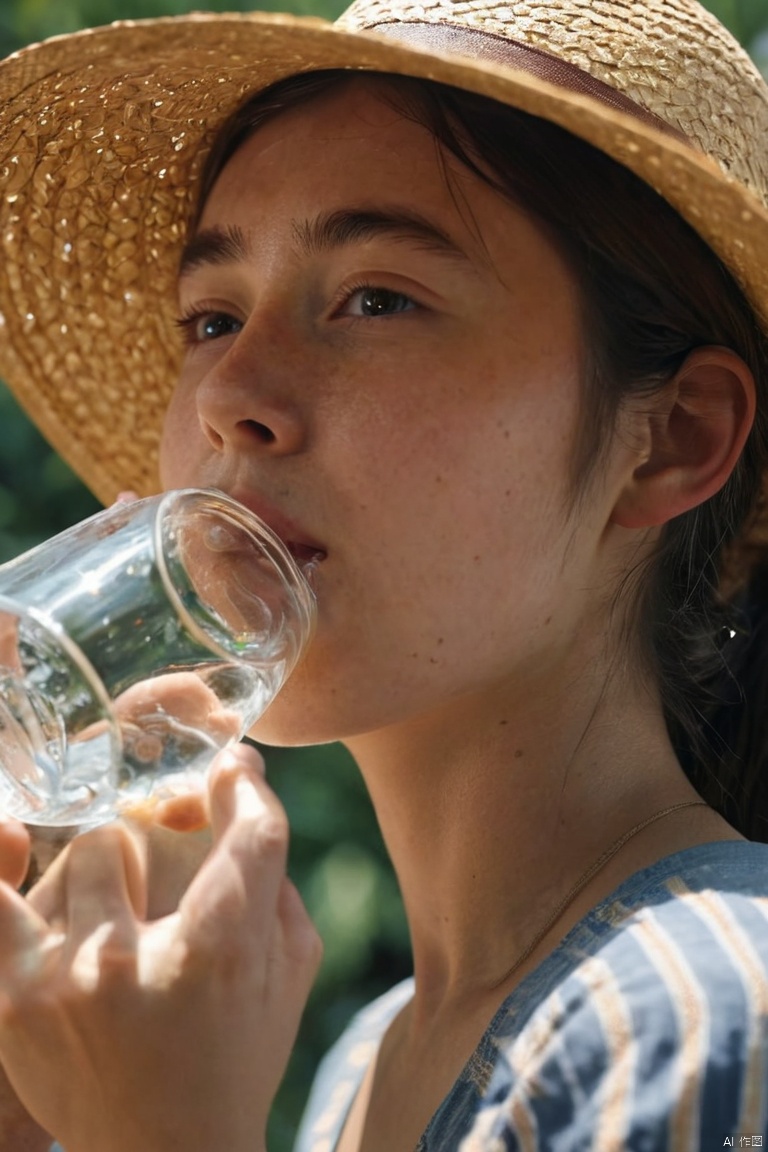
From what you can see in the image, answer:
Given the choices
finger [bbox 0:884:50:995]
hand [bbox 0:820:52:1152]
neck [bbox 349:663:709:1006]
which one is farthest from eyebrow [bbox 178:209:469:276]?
hand [bbox 0:820:52:1152]

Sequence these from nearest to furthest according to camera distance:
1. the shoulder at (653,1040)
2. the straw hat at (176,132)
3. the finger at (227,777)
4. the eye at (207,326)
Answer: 1. the shoulder at (653,1040)
2. the finger at (227,777)
3. the straw hat at (176,132)
4. the eye at (207,326)

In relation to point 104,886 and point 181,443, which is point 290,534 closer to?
point 181,443

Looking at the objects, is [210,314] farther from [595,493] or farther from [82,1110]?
[82,1110]

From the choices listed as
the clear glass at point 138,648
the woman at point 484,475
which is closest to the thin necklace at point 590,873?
the woman at point 484,475

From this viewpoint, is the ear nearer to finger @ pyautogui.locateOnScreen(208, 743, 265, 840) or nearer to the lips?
the lips

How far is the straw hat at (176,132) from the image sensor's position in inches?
52.4

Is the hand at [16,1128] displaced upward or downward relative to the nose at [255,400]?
downward

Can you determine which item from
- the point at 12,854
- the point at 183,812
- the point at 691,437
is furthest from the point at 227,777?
the point at 691,437

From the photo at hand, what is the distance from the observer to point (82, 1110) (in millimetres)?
1081

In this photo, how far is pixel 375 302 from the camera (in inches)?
57.7

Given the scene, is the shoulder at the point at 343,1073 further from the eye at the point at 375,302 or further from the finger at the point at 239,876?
the eye at the point at 375,302

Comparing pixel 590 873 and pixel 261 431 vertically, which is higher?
pixel 261 431

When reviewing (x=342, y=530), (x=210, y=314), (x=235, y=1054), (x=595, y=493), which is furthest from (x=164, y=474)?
(x=235, y=1054)

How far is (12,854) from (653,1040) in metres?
0.52
